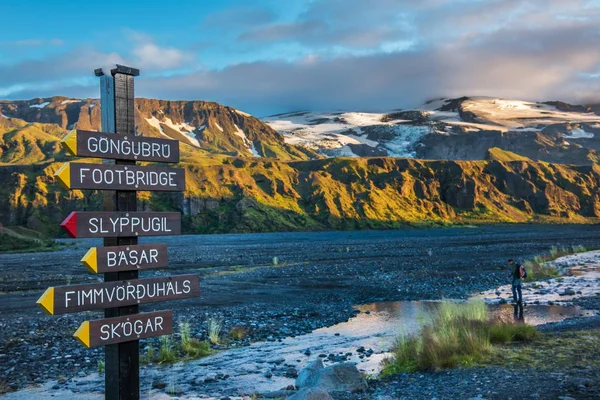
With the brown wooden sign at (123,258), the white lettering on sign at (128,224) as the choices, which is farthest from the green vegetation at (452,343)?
the white lettering on sign at (128,224)

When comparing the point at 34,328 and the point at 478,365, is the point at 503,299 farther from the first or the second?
the point at 34,328

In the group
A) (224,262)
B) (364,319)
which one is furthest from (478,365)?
(224,262)

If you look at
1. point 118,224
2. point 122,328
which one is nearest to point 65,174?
point 118,224

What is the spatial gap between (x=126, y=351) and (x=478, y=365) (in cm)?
855

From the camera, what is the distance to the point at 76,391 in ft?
45.5

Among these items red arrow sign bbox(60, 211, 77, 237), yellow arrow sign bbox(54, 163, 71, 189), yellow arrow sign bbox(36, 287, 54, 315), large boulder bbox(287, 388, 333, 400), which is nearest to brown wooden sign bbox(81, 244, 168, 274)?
red arrow sign bbox(60, 211, 77, 237)

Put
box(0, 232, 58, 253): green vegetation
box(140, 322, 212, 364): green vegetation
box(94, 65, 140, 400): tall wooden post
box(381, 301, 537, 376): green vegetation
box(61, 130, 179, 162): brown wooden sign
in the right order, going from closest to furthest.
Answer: box(61, 130, 179, 162): brown wooden sign < box(94, 65, 140, 400): tall wooden post < box(381, 301, 537, 376): green vegetation < box(140, 322, 212, 364): green vegetation < box(0, 232, 58, 253): green vegetation

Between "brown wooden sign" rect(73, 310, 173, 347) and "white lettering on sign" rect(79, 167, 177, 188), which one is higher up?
"white lettering on sign" rect(79, 167, 177, 188)

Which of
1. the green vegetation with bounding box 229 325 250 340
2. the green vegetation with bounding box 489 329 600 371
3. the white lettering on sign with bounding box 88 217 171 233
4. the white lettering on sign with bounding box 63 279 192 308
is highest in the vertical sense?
the white lettering on sign with bounding box 88 217 171 233

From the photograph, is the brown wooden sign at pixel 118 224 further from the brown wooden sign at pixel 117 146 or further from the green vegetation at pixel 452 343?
the green vegetation at pixel 452 343

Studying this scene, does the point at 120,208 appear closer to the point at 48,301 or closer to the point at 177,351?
the point at 48,301

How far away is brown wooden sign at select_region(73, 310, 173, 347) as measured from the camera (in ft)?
27.0

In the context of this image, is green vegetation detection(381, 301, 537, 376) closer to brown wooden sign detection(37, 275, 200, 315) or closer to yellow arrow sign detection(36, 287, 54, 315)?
brown wooden sign detection(37, 275, 200, 315)

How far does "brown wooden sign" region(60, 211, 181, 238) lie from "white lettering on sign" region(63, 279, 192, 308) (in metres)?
0.81
